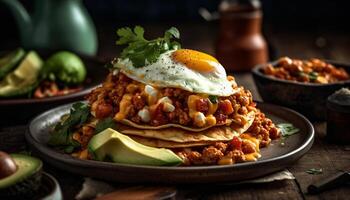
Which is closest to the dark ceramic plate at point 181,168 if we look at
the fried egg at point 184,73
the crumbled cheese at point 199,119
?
the crumbled cheese at point 199,119

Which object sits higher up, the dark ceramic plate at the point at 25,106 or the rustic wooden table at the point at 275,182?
the dark ceramic plate at the point at 25,106

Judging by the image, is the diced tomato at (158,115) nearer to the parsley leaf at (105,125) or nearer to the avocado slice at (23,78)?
the parsley leaf at (105,125)

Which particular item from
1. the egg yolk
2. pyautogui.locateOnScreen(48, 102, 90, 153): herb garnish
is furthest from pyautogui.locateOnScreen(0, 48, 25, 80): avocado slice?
the egg yolk

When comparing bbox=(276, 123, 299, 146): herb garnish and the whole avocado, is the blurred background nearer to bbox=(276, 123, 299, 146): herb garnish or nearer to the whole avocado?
the whole avocado

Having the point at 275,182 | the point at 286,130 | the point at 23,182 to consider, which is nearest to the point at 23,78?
the point at 286,130

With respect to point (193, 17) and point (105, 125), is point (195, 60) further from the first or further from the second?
point (193, 17)
